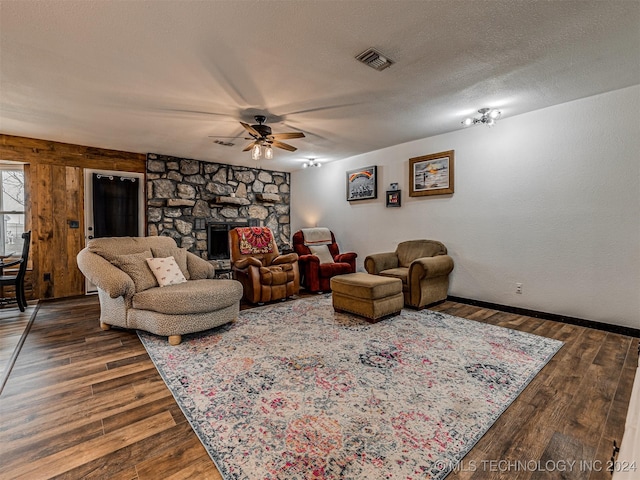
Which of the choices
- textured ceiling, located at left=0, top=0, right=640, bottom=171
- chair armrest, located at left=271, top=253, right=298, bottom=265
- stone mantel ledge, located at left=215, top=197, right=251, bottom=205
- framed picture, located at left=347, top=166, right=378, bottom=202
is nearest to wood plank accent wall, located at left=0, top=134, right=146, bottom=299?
textured ceiling, located at left=0, top=0, right=640, bottom=171

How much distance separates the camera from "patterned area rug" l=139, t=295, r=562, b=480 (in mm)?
1377

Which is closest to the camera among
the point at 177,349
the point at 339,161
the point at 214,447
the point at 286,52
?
the point at 214,447

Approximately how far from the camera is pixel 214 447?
4.70ft

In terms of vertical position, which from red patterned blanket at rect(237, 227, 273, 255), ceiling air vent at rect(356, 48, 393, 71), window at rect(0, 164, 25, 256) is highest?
ceiling air vent at rect(356, 48, 393, 71)

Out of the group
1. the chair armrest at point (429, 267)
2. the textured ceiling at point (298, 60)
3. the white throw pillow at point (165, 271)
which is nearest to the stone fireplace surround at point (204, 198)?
the textured ceiling at point (298, 60)

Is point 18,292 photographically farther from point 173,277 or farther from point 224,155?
point 224,155

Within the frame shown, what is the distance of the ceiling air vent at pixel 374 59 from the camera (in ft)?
7.19

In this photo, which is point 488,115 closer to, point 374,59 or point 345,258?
point 374,59

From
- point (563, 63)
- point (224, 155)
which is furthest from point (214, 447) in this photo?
point (224, 155)

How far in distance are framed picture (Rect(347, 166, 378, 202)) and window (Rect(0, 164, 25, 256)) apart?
5183 millimetres

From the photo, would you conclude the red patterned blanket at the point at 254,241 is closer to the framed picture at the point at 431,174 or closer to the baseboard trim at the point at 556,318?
the framed picture at the point at 431,174

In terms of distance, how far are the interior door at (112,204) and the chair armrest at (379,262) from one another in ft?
13.3

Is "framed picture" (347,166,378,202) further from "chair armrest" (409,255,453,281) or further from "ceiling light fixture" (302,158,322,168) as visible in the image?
"chair armrest" (409,255,453,281)

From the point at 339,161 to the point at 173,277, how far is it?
3913 millimetres
